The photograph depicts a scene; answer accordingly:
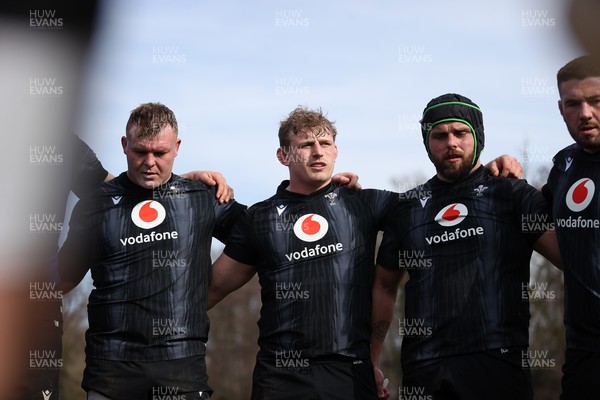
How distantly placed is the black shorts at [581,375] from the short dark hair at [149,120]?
3.43 m

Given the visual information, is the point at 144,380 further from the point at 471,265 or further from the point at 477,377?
the point at 471,265

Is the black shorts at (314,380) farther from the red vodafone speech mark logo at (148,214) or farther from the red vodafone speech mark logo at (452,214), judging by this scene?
the red vodafone speech mark logo at (148,214)

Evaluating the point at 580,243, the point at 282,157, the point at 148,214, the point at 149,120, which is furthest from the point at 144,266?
the point at 580,243

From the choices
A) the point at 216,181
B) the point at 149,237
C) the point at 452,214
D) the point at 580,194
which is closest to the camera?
the point at 580,194

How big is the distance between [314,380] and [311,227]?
121 centimetres

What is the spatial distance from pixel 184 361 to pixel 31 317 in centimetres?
492

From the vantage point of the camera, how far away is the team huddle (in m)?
5.51

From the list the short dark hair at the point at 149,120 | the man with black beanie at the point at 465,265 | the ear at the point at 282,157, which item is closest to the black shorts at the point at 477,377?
the man with black beanie at the point at 465,265

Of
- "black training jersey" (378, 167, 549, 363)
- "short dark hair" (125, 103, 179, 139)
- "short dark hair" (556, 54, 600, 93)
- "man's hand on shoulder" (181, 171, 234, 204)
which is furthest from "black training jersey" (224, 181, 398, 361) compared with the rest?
"short dark hair" (556, 54, 600, 93)

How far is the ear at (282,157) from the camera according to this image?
6422 millimetres

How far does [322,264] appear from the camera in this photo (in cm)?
594

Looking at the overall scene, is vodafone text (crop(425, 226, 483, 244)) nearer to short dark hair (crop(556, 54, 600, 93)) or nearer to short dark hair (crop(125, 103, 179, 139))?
short dark hair (crop(125, 103, 179, 139))

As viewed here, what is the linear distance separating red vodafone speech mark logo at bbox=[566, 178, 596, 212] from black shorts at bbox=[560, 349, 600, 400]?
95 cm

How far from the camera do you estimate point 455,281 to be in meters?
5.59
